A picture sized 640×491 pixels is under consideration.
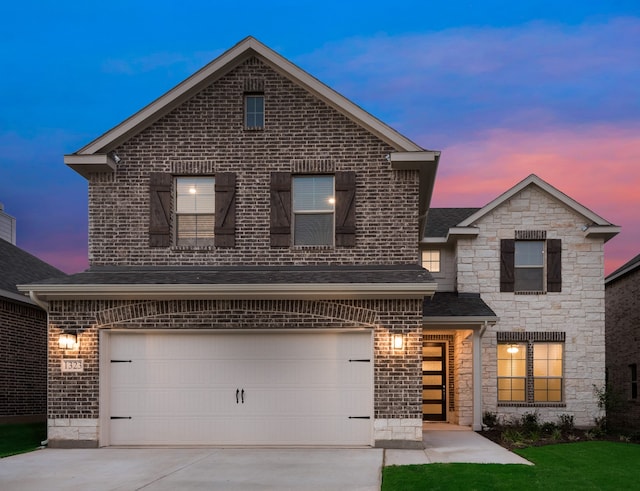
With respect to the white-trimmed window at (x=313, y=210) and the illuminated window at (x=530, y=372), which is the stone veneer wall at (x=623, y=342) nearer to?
the illuminated window at (x=530, y=372)

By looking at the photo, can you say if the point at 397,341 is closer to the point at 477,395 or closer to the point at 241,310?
the point at 241,310

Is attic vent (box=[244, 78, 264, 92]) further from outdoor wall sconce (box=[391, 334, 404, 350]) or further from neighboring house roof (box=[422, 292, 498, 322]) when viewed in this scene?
neighboring house roof (box=[422, 292, 498, 322])

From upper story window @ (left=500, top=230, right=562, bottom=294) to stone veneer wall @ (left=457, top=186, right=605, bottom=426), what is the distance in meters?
0.15

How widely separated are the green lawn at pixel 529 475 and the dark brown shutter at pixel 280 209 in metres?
5.54

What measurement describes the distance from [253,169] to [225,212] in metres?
1.08

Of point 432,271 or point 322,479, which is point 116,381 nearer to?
point 322,479

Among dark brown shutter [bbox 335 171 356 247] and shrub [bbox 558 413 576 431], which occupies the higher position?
dark brown shutter [bbox 335 171 356 247]

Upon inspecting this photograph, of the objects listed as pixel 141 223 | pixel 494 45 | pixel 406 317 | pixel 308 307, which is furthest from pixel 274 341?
pixel 494 45

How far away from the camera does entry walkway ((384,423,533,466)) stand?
11.8 meters

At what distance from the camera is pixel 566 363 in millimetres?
Result: 19422

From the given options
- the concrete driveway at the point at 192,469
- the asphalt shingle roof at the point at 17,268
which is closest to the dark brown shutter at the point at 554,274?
the concrete driveway at the point at 192,469

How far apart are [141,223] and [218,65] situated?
3.66m

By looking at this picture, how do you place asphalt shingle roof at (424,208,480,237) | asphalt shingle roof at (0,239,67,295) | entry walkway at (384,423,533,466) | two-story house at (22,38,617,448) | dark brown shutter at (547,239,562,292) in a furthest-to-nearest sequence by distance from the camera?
asphalt shingle roof at (424,208,480,237)
asphalt shingle roof at (0,239,67,295)
dark brown shutter at (547,239,562,292)
two-story house at (22,38,617,448)
entry walkway at (384,423,533,466)

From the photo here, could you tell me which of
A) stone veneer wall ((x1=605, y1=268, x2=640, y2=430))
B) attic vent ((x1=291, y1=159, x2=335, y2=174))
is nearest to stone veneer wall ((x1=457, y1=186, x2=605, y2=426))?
stone veneer wall ((x1=605, y1=268, x2=640, y2=430))
